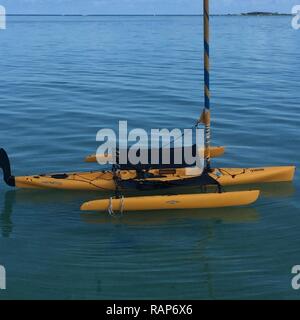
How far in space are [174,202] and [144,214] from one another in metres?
0.91

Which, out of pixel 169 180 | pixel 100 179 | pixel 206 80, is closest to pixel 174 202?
pixel 169 180

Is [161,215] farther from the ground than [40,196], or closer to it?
closer to it

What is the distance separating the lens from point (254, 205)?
1494 cm

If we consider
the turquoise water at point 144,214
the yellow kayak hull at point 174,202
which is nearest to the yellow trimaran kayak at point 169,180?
the yellow kayak hull at point 174,202

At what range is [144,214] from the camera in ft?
47.2

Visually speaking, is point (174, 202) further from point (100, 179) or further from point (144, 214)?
point (100, 179)

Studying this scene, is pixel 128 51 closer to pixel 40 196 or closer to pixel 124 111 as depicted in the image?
pixel 124 111

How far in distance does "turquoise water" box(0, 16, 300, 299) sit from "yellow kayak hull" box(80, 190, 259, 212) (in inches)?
10.5

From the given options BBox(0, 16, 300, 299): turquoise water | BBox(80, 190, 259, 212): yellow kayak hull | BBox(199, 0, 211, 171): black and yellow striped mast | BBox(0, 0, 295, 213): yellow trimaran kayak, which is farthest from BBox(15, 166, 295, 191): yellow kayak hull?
BBox(80, 190, 259, 212): yellow kayak hull

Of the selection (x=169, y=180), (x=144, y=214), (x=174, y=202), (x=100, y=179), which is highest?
(x=100, y=179)

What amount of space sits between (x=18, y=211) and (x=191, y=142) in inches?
345

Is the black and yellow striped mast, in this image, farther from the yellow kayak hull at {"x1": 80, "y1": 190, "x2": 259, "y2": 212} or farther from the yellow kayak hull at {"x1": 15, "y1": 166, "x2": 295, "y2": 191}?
the yellow kayak hull at {"x1": 80, "y1": 190, "x2": 259, "y2": 212}
